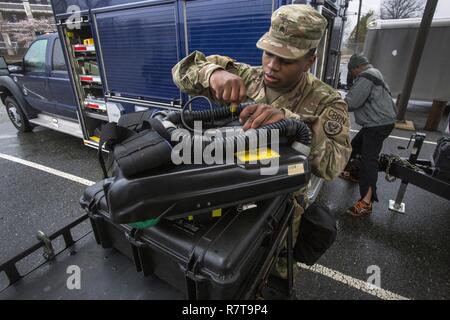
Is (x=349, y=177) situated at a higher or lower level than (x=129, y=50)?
lower

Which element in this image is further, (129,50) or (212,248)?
(129,50)

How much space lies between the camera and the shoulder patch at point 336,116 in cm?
129

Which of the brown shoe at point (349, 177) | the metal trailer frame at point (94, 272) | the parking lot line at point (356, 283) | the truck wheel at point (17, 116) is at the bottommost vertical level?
the brown shoe at point (349, 177)

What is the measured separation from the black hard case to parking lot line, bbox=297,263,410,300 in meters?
1.48

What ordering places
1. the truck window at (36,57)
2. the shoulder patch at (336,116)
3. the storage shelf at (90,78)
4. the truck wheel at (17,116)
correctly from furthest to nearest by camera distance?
the truck wheel at (17,116)
the truck window at (36,57)
the storage shelf at (90,78)
the shoulder patch at (336,116)

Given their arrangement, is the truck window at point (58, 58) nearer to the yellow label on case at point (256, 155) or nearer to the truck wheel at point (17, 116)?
the truck wheel at point (17, 116)

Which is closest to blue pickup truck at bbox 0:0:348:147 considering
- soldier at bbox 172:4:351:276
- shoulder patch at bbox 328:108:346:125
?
soldier at bbox 172:4:351:276

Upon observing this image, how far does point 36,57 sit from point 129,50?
118 inches

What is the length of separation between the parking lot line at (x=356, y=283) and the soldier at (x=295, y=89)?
1151 mm

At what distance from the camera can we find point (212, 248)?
2.78ft

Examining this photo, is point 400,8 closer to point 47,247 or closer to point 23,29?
point 47,247

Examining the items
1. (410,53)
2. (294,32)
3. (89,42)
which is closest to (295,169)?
(294,32)

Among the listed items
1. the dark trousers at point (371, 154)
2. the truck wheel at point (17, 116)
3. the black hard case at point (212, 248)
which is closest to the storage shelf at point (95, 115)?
the truck wheel at point (17, 116)

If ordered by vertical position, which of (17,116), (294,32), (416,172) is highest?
(294,32)
